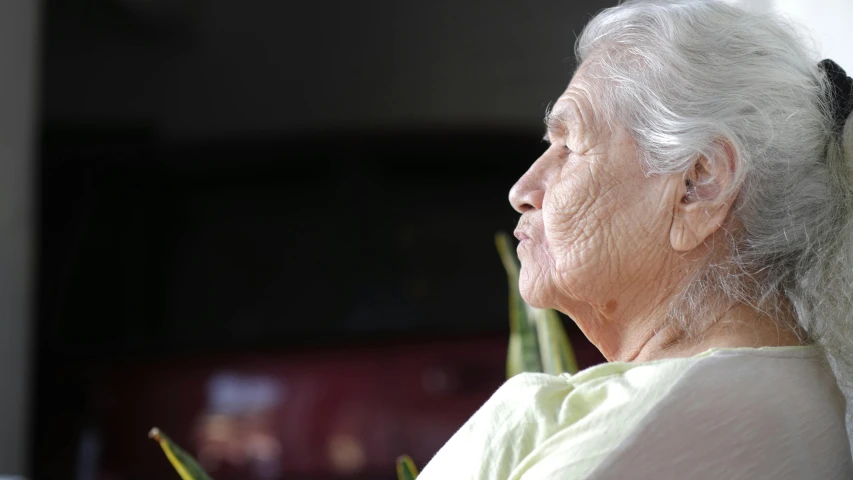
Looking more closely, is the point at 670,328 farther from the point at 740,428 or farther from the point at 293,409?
the point at 293,409

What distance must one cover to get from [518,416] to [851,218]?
0.38m

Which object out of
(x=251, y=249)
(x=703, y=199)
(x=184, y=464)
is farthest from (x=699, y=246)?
(x=251, y=249)

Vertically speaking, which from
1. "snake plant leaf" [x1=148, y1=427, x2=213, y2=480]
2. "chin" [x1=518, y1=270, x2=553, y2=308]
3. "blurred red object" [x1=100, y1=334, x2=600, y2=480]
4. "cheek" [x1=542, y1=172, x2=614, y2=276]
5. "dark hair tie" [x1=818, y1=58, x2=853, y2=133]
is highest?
"dark hair tie" [x1=818, y1=58, x2=853, y2=133]

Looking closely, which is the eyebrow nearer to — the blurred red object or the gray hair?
the gray hair

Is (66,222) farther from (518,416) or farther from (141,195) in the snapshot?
(518,416)

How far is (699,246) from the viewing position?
87 centimetres

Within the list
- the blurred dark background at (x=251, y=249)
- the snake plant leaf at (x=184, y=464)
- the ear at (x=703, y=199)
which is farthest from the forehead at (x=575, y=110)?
the blurred dark background at (x=251, y=249)

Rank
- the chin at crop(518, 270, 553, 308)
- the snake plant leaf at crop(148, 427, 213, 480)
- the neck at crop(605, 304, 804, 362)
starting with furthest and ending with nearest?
the snake plant leaf at crop(148, 427, 213, 480), the chin at crop(518, 270, 553, 308), the neck at crop(605, 304, 804, 362)

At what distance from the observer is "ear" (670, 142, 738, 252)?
2.81 feet

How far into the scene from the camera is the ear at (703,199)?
86 cm

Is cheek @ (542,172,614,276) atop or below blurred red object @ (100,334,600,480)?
atop

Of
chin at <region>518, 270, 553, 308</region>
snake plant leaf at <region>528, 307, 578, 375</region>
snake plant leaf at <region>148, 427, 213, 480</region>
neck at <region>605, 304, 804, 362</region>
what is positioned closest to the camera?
neck at <region>605, 304, 804, 362</region>

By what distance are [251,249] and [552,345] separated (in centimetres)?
140

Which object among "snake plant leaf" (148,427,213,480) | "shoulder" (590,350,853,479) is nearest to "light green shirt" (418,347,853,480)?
"shoulder" (590,350,853,479)
